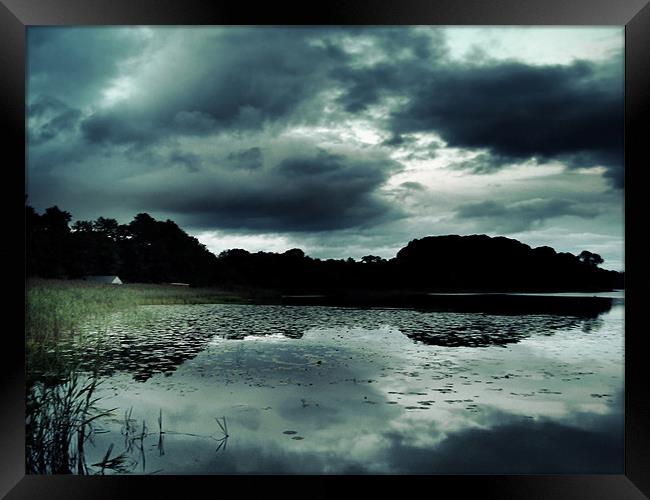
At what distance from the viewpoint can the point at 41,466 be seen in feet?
10.6

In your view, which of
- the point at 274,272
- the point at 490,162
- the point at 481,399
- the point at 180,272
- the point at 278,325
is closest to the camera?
the point at 481,399

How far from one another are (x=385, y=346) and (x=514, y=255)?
30.8 ft

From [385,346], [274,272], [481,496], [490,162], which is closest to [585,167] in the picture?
[490,162]

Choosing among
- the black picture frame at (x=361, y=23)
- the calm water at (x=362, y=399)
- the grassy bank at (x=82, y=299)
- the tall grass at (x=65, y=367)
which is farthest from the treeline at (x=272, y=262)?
the black picture frame at (x=361, y=23)

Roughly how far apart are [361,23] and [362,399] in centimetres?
385

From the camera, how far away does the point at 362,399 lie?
16.9ft

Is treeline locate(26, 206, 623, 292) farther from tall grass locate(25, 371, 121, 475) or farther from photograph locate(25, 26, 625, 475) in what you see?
tall grass locate(25, 371, 121, 475)

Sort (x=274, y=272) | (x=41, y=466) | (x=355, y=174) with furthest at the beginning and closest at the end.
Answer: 1. (x=274, y=272)
2. (x=355, y=174)
3. (x=41, y=466)

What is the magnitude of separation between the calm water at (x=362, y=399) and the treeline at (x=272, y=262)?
5378 millimetres

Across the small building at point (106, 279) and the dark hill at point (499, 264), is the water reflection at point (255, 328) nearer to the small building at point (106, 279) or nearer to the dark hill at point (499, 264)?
the dark hill at point (499, 264)

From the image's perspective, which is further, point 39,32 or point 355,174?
point 355,174

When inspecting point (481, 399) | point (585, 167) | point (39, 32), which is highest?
point (39, 32)

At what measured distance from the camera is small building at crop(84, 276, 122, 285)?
1354 cm

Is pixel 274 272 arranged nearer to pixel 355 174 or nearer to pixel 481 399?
pixel 355 174
